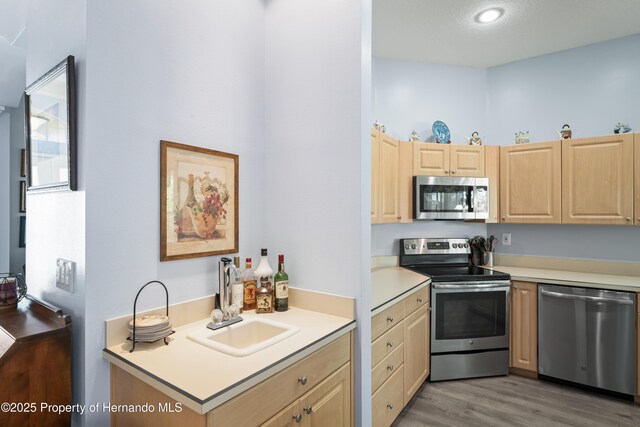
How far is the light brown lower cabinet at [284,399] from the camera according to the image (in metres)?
1.00

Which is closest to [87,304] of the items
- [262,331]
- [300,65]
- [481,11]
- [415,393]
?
[262,331]

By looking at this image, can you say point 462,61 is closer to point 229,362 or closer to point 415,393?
point 415,393

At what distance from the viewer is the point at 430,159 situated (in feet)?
9.86

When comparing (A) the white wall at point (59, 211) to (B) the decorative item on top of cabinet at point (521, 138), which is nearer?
(A) the white wall at point (59, 211)

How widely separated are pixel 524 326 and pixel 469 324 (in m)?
0.51

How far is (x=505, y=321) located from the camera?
2.74 metres

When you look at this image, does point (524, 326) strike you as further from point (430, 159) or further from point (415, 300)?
point (430, 159)

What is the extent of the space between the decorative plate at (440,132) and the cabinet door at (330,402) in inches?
98.6

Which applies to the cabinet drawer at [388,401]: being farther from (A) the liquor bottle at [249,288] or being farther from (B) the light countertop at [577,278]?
(B) the light countertop at [577,278]

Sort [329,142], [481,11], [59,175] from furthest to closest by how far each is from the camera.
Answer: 1. [481,11]
2. [329,142]
3. [59,175]

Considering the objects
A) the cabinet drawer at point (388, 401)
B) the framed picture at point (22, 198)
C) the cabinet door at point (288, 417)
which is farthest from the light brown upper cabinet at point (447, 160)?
the framed picture at point (22, 198)

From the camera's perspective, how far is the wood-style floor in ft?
7.11

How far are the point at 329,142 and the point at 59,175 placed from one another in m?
1.24

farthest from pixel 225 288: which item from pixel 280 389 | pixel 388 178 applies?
pixel 388 178
